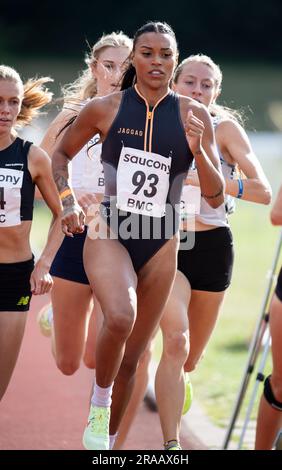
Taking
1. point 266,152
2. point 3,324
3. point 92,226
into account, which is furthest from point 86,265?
point 266,152

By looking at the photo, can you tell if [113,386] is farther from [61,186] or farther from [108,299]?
[61,186]

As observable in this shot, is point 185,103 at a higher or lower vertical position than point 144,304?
→ higher

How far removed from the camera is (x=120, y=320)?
17.1 ft

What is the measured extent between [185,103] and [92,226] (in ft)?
2.45

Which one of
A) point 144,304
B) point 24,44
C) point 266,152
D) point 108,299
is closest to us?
point 108,299

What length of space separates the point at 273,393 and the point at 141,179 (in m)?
1.61

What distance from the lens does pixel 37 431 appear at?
7707mm

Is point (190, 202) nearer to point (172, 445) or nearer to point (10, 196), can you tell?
point (10, 196)

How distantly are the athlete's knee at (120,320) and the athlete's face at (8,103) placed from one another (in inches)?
47.6

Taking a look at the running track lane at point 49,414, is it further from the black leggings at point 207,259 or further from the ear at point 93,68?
the ear at point 93,68

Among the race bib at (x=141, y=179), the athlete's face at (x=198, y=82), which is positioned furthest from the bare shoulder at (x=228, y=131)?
the race bib at (x=141, y=179)

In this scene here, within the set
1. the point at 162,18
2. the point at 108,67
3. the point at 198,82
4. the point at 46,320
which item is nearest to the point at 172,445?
the point at 198,82

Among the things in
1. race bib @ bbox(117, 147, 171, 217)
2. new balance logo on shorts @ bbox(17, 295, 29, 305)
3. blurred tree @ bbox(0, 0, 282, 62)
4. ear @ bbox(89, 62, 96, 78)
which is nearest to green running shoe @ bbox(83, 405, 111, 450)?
new balance logo on shorts @ bbox(17, 295, 29, 305)

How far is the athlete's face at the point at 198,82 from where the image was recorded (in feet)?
21.6
